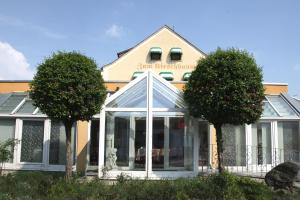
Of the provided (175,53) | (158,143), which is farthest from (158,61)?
(158,143)

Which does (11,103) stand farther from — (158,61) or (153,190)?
(158,61)

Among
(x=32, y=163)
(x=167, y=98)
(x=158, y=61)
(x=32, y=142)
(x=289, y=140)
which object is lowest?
(x=32, y=163)

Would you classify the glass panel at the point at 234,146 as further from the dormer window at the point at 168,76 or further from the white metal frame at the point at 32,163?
the dormer window at the point at 168,76

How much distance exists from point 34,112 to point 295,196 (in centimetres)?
1163

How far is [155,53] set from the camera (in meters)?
31.2

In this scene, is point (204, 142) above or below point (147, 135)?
below

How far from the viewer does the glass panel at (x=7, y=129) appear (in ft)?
63.3

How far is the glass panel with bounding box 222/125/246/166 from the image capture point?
18750 mm

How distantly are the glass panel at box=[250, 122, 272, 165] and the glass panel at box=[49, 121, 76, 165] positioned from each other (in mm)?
7836

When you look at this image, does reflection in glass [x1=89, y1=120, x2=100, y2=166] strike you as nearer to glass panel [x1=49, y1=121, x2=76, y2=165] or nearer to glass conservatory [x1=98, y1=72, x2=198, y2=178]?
glass panel [x1=49, y1=121, x2=76, y2=165]

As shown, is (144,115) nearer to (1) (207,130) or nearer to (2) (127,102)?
(2) (127,102)

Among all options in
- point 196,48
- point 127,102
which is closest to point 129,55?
point 196,48

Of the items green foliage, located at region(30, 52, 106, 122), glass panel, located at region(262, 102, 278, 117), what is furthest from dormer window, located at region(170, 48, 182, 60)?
green foliage, located at region(30, 52, 106, 122)

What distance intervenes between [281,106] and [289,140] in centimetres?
168
